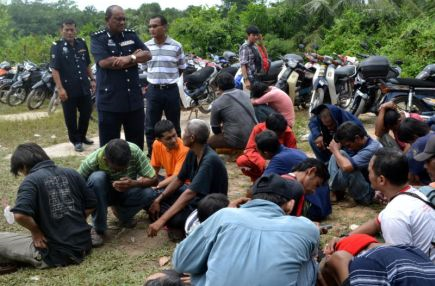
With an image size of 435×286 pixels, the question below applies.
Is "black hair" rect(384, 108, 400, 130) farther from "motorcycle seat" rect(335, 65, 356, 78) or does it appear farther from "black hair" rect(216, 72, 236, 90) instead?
"motorcycle seat" rect(335, 65, 356, 78)

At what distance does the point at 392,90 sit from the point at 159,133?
14.1 feet

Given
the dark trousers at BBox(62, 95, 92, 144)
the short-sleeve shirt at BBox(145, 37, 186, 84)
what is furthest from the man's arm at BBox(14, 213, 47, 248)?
the dark trousers at BBox(62, 95, 92, 144)

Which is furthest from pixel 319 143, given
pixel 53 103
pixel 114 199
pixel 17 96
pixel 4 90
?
pixel 4 90

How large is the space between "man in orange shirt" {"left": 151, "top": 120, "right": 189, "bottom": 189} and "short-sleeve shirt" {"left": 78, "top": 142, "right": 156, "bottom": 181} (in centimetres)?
22

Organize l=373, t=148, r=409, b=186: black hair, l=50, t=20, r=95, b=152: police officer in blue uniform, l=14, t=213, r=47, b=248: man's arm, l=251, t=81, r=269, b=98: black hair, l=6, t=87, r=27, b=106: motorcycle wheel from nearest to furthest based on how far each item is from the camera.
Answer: l=373, t=148, r=409, b=186: black hair
l=14, t=213, r=47, b=248: man's arm
l=251, t=81, r=269, b=98: black hair
l=50, t=20, r=95, b=152: police officer in blue uniform
l=6, t=87, r=27, b=106: motorcycle wheel

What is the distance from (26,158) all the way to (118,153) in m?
0.66

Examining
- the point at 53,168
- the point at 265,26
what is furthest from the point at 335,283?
the point at 265,26

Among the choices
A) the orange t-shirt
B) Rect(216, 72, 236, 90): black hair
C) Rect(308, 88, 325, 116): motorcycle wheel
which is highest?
Rect(216, 72, 236, 90): black hair

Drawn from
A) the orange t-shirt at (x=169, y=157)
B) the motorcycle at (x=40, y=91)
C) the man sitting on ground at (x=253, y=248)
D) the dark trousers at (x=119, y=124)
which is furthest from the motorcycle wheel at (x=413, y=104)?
the motorcycle at (x=40, y=91)

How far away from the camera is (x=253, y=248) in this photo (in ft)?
7.58

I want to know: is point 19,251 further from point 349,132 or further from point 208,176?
point 349,132

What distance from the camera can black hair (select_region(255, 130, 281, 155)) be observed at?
14.4 ft

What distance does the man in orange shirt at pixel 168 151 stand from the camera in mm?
4680

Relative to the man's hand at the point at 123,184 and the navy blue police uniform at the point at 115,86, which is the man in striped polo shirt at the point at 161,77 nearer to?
the navy blue police uniform at the point at 115,86
